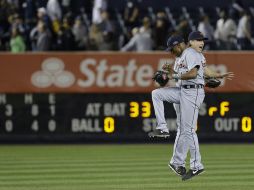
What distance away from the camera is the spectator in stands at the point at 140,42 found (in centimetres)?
2286

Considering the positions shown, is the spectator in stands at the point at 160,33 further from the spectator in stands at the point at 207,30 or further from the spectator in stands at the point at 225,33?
the spectator in stands at the point at 225,33

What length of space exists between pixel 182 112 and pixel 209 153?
570 cm

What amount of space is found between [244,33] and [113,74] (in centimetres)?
447

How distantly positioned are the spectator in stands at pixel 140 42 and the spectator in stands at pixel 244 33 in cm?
236

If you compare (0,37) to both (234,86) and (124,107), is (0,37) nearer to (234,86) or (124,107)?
(124,107)

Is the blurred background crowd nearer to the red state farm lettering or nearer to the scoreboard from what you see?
the red state farm lettering

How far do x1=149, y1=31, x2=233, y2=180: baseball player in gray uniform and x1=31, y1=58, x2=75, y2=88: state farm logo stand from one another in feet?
25.1

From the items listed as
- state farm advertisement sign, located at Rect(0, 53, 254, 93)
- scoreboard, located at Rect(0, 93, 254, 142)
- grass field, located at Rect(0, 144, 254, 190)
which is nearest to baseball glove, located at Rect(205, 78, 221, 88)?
grass field, located at Rect(0, 144, 254, 190)

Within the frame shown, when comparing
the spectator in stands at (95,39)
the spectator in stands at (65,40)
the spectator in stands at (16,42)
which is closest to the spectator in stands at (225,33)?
the spectator in stands at (95,39)

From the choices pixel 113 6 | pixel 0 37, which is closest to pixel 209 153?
pixel 0 37

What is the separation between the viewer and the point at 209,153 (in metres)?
18.7

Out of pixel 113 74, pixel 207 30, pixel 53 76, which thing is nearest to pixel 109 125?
pixel 113 74

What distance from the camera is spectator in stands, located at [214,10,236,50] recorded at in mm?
23641

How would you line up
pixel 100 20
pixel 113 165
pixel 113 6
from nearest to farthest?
pixel 113 165
pixel 100 20
pixel 113 6
